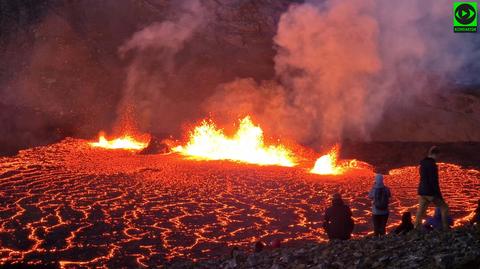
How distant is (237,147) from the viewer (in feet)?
118

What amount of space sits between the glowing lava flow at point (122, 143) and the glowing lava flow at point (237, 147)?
4106 mm

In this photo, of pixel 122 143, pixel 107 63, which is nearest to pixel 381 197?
pixel 122 143

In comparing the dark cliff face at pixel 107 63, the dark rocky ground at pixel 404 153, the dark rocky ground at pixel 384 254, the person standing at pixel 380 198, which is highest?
the dark cliff face at pixel 107 63

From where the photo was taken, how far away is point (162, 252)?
1303 cm

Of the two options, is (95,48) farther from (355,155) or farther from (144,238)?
(144,238)

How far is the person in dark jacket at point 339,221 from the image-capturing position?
10391mm

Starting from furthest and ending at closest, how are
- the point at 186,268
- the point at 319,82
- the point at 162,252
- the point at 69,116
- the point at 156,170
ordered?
1. the point at 69,116
2. the point at 319,82
3. the point at 156,170
4. the point at 162,252
5. the point at 186,268

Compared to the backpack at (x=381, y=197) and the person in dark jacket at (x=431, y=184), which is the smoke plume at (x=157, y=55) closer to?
the backpack at (x=381, y=197)

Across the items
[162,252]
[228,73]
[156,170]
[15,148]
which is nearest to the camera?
[162,252]

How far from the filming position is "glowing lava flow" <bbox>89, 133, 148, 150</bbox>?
1448 inches

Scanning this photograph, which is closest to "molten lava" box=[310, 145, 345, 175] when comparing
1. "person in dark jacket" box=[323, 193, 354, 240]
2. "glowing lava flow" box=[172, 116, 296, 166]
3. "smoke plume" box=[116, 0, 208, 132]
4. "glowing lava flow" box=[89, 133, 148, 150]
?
"glowing lava flow" box=[172, 116, 296, 166]

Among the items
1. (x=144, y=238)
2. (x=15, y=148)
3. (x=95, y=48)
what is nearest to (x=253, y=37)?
(x=95, y=48)

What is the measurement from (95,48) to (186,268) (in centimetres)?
4237

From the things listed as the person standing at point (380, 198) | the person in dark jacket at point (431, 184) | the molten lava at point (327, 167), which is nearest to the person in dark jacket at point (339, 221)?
the person standing at point (380, 198)
